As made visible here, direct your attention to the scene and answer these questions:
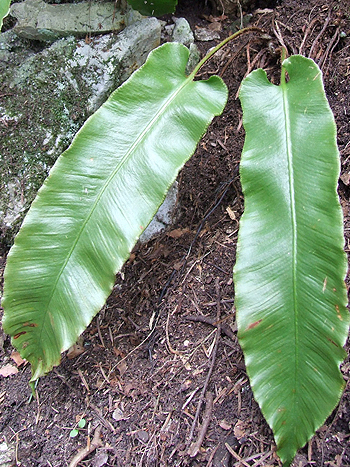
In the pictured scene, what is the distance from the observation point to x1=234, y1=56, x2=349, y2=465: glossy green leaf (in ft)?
3.60

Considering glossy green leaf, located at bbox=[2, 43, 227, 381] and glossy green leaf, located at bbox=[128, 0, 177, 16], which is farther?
glossy green leaf, located at bbox=[128, 0, 177, 16]

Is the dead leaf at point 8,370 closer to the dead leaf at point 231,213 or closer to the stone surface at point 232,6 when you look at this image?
the dead leaf at point 231,213

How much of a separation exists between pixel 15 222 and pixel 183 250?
818 millimetres

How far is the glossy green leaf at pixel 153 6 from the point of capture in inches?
69.0

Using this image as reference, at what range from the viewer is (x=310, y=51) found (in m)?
1.86

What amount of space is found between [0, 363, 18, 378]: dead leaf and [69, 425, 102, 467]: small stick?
459mm

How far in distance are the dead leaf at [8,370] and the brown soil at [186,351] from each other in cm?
3

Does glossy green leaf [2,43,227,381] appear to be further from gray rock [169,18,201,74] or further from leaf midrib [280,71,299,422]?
gray rock [169,18,201,74]

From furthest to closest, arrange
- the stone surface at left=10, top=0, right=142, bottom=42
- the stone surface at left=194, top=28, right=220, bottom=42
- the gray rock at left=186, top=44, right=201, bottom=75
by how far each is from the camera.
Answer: the stone surface at left=194, top=28, right=220, bottom=42, the gray rock at left=186, top=44, right=201, bottom=75, the stone surface at left=10, top=0, right=142, bottom=42

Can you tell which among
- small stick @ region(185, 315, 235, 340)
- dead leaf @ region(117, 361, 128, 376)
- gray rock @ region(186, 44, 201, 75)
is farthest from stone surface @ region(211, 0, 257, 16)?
dead leaf @ region(117, 361, 128, 376)

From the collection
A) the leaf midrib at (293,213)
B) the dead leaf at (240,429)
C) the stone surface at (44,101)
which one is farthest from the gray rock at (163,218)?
the dead leaf at (240,429)

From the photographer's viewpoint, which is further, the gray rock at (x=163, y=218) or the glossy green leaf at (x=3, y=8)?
the gray rock at (x=163, y=218)

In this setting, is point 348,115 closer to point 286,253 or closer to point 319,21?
point 319,21

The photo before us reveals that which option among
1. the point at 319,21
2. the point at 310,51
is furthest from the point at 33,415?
the point at 319,21
